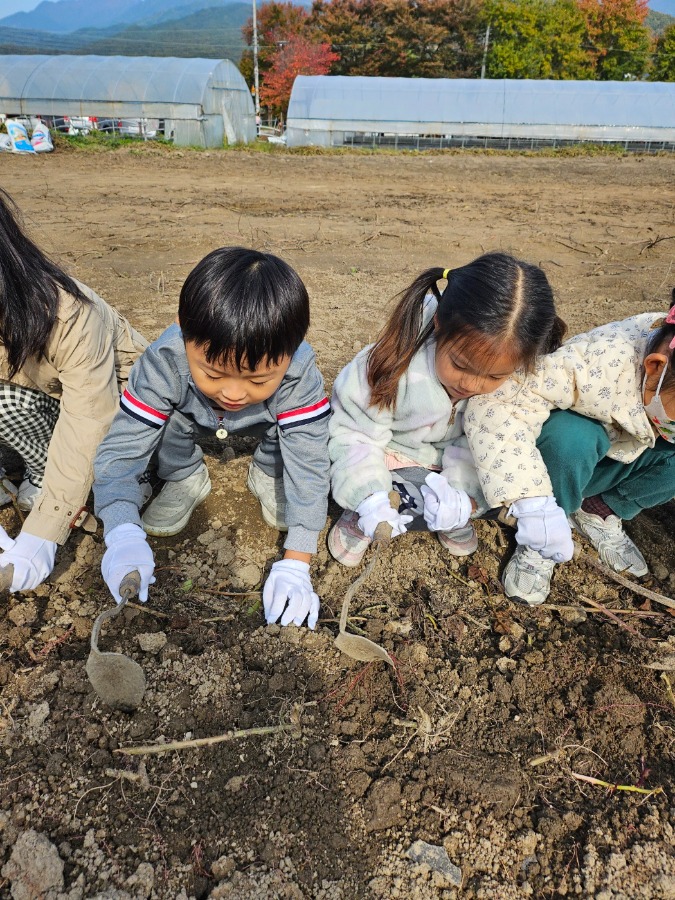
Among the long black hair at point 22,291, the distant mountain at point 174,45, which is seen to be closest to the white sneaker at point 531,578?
the long black hair at point 22,291

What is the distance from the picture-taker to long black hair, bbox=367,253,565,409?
57.5 inches

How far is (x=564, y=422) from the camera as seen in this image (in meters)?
1.79

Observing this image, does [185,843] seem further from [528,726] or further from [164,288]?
[164,288]

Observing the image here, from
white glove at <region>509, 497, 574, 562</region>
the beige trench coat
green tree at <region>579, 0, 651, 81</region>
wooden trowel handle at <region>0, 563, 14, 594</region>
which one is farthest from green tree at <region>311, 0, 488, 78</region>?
wooden trowel handle at <region>0, 563, 14, 594</region>

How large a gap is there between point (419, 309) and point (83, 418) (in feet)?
3.28

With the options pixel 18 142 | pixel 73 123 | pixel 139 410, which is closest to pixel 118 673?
pixel 139 410

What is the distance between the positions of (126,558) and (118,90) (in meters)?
13.5

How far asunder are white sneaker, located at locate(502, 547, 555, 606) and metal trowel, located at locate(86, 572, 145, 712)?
3.68 feet

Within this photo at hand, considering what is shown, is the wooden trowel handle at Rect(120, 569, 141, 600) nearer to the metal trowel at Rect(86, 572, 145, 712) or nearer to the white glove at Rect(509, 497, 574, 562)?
the metal trowel at Rect(86, 572, 145, 712)

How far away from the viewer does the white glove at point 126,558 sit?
152 cm

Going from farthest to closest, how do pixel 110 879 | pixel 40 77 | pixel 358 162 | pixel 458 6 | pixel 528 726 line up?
A: pixel 458 6 → pixel 40 77 → pixel 358 162 → pixel 528 726 → pixel 110 879

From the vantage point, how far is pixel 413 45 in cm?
2691

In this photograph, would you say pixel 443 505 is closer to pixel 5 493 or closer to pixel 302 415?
pixel 302 415

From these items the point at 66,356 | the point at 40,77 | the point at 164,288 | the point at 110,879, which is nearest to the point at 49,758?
the point at 110,879
